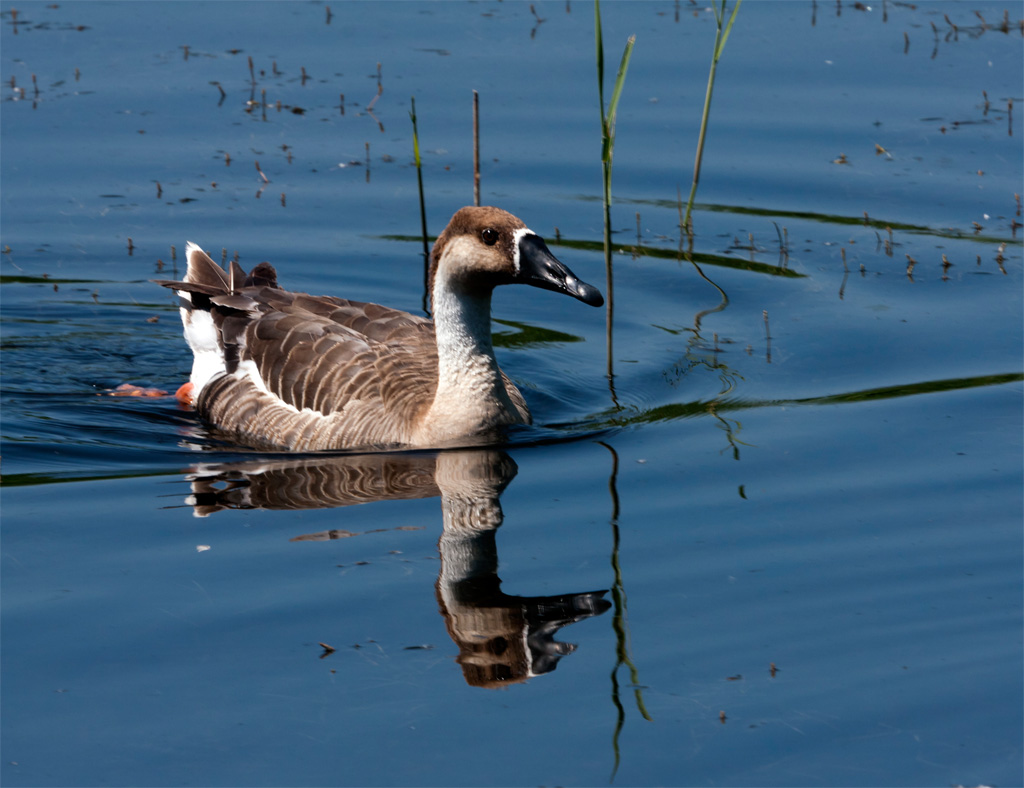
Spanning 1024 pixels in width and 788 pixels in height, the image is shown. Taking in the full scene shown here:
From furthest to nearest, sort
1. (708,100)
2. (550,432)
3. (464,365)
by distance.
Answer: (708,100) → (550,432) → (464,365)

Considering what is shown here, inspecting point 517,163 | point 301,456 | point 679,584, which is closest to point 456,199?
point 517,163

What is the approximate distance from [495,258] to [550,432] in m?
1.49

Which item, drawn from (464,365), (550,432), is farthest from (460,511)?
(550,432)

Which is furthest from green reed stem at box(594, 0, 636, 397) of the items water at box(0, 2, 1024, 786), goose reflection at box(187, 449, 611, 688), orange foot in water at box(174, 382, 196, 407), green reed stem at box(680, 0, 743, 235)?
orange foot in water at box(174, 382, 196, 407)

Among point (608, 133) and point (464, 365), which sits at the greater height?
point (608, 133)

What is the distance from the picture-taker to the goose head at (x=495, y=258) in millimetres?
8328

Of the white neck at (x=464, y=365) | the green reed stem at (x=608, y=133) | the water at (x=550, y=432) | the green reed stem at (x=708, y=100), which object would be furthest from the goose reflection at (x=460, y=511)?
the green reed stem at (x=708, y=100)

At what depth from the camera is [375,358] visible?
9547mm

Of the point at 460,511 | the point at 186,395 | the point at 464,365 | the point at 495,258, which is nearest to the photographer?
the point at 460,511

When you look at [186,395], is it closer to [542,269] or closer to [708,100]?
[542,269]

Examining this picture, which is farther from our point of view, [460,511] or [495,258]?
[495,258]

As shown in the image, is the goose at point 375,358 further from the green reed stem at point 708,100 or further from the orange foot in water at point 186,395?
the green reed stem at point 708,100

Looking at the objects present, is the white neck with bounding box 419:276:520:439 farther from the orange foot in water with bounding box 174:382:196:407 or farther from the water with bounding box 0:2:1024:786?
the orange foot in water with bounding box 174:382:196:407

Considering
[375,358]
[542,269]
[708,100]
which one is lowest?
[375,358]
